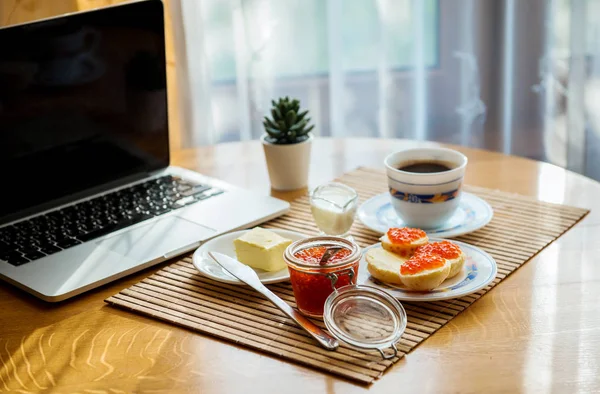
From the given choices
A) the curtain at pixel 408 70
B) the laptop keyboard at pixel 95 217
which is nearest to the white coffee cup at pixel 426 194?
the laptop keyboard at pixel 95 217

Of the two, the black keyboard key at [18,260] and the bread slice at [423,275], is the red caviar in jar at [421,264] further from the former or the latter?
the black keyboard key at [18,260]

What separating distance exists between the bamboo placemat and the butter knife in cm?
1

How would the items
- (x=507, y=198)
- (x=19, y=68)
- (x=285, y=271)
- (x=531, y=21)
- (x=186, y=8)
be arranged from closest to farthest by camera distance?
1. (x=285, y=271)
2. (x=19, y=68)
3. (x=507, y=198)
4. (x=186, y=8)
5. (x=531, y=21)

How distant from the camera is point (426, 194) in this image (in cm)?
124

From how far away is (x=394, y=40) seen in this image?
2.37 meters

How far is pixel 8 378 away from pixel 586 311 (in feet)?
2.28

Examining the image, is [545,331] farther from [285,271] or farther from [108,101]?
[108,101]

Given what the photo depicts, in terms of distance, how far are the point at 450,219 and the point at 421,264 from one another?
26 centimetres

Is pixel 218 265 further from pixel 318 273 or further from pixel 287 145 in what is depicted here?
pixel 287 145

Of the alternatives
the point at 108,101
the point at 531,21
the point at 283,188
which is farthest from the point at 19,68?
the point at 531,21

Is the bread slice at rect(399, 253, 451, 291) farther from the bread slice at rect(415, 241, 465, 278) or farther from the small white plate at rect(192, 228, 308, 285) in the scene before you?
the small white plate at rect(192, 228, 308, 285)

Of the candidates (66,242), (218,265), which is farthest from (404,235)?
(66,242)

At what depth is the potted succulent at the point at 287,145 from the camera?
1438 mm

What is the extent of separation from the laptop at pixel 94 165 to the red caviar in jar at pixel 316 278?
10.4 inches
